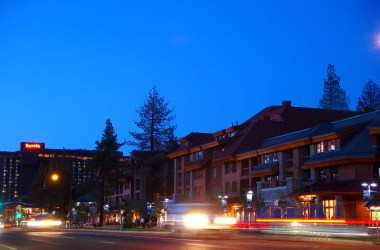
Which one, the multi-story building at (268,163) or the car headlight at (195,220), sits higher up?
the multi-story building at (268,163)

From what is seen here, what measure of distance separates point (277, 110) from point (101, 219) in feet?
104

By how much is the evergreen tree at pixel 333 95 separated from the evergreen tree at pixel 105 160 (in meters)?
40.2

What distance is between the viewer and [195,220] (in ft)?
139

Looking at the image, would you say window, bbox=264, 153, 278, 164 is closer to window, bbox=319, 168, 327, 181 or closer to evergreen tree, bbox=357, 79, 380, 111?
window, bbox=319, 168, 327, 181

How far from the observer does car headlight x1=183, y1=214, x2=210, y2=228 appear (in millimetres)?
41125

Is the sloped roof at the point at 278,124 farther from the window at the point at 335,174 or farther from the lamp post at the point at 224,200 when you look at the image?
the window at the point at 335,174

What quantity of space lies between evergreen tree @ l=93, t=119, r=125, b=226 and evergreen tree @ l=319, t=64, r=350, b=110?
4021cm

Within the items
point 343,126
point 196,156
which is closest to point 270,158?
point 343,126

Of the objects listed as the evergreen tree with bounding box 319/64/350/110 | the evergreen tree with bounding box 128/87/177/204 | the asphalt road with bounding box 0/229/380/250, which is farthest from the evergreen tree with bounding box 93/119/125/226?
the asphalt road with bounding box 0/229/380/250

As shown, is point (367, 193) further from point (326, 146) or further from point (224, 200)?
point (224, 200)

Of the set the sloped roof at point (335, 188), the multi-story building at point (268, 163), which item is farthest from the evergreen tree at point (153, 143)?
the sloped roof at point (335, 188)

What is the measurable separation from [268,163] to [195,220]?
2681 centimetres

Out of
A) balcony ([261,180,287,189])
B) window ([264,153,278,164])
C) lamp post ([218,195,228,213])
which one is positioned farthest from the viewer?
lamp post ([218,195,228,213])

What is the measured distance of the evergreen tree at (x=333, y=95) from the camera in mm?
114188
